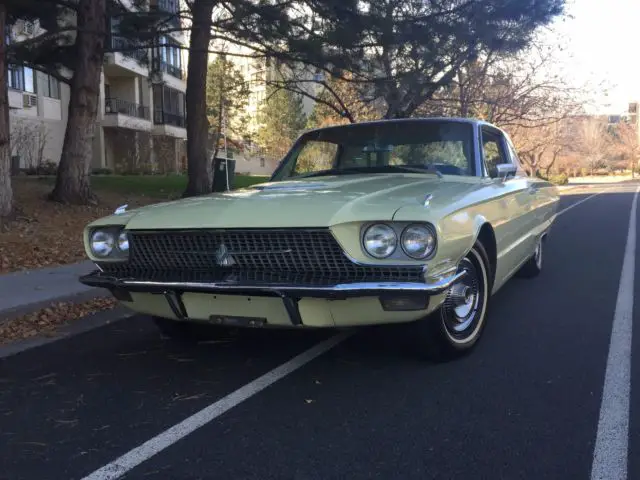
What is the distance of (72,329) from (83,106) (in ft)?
25.8

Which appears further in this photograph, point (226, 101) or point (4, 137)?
point (226, 101)

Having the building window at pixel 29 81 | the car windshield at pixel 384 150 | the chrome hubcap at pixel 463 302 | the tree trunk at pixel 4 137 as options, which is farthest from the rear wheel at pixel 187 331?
the building window at pixel 29 81

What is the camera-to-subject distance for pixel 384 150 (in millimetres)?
5441

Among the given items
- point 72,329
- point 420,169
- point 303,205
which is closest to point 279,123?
point 72,329

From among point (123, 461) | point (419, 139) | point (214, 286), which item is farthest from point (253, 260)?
point (419, 139)

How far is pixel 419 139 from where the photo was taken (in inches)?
210

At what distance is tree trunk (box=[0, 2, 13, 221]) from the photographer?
9750mm

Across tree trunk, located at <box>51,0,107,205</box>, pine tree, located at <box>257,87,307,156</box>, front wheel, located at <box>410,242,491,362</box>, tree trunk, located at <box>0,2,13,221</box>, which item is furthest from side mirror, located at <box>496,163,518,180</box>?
pine tree, located at <box>257,87,307,156</box>

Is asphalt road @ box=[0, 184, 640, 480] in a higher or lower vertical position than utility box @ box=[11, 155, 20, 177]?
lower

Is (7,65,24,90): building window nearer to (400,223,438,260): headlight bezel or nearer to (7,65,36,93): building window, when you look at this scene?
(7,65,36,93): building window

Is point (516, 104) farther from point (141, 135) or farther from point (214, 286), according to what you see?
point (214, 286)

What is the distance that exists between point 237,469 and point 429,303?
137 cm

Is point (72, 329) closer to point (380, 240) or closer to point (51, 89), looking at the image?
point (380, 240)

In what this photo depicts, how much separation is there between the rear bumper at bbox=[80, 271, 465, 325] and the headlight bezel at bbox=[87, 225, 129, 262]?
0.74ft
